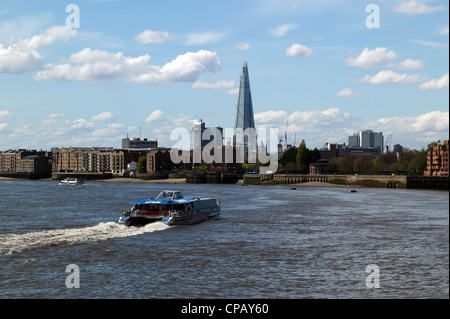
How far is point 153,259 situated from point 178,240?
29.8 ft

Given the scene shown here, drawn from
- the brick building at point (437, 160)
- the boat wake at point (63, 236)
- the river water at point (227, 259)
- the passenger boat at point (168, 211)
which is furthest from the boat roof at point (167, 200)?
the brick building at point (437, 160)

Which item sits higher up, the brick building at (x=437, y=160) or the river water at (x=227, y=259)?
the brick building at (x=437, y=160)

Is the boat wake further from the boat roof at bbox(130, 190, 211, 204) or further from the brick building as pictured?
the brick building

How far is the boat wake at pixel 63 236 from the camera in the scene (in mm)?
37656

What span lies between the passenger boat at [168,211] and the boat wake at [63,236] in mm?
1996

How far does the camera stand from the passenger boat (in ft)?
173

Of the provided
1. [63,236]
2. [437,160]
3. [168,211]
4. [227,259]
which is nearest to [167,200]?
[168,211]

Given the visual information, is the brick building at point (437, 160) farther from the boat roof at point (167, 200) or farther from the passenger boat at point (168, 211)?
the boat roof at point (167, 200)

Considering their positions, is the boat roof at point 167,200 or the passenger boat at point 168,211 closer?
the passenger boat at point 168,211

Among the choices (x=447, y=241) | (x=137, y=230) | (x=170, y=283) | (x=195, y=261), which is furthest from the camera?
(x=137, y=230)
